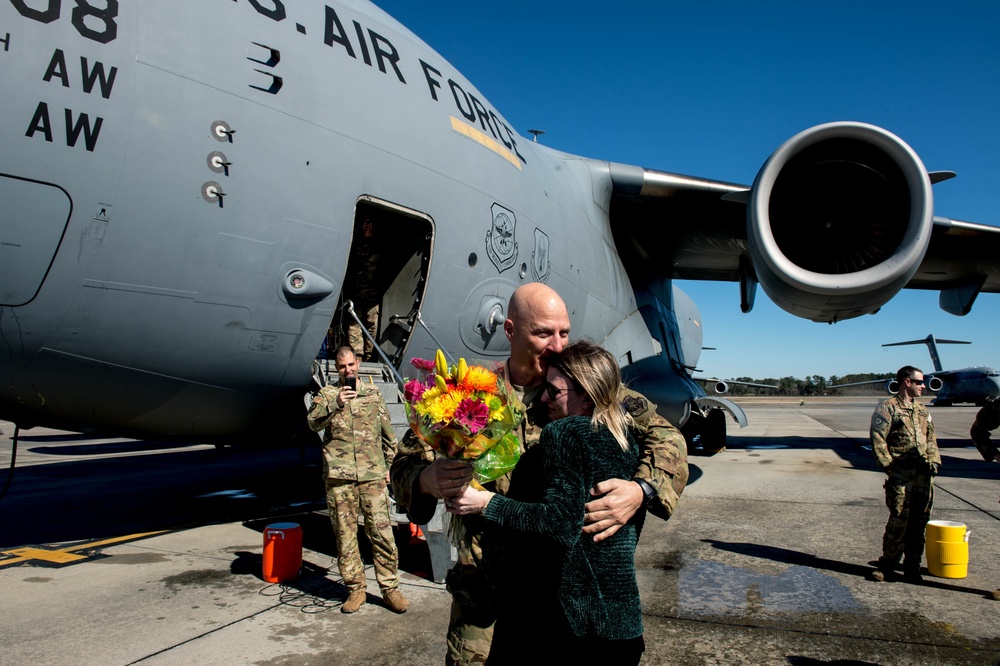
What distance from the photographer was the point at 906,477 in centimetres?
511

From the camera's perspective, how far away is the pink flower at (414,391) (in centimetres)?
171

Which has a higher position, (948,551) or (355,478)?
(355,478)

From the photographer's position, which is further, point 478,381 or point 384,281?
point 384,281

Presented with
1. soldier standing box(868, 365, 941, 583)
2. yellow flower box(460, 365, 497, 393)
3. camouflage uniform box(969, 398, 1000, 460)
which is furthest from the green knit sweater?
camouflage uniform box(969, 398, 1000, 460)

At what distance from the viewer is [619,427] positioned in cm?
185

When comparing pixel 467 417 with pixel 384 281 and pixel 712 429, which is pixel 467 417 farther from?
pixel 712 429

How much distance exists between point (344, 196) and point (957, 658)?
4.25m

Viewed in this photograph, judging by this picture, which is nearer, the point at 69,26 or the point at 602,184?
the point at 69,26

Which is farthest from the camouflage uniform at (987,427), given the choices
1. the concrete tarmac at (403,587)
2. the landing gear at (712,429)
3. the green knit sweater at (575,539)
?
the landing gear at (712,429)

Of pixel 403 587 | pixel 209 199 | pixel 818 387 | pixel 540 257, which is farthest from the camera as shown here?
pixel 818 387

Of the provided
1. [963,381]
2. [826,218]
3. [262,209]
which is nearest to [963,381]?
[963,381]

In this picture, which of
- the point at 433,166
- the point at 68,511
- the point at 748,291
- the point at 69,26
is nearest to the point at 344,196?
the point at 433,166

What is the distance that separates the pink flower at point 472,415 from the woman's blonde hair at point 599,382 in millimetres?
344

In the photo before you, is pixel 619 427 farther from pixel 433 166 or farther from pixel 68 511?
pixel 68 511
